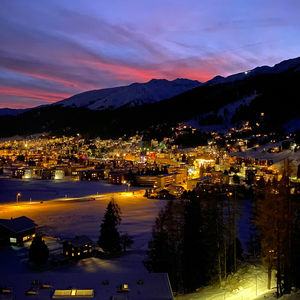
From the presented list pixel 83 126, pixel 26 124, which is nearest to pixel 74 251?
pixel 83 126

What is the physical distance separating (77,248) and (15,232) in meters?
3.94

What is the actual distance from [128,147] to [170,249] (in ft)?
258

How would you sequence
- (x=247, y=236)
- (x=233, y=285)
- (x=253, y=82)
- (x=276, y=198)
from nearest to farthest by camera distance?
(x=276, y=198) < (x=233, y=285) < (x=247, y=236) < (x=253, y=82)

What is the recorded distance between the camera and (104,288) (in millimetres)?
8172

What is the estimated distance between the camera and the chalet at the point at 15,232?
15.4 meters

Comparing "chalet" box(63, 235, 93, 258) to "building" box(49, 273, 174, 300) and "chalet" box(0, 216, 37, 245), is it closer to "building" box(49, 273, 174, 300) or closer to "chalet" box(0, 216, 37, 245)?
"chalet" box(0, 216, 37, 245)

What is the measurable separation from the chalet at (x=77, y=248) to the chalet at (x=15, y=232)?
3264 millimetres

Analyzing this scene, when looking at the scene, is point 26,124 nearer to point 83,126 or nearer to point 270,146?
point 83,126

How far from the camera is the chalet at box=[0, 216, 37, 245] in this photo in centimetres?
1535

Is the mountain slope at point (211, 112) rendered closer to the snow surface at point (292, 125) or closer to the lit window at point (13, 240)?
the snow surface at point (292, 125)

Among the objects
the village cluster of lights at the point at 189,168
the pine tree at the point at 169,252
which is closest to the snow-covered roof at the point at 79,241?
the pine tree at the point at 169,252

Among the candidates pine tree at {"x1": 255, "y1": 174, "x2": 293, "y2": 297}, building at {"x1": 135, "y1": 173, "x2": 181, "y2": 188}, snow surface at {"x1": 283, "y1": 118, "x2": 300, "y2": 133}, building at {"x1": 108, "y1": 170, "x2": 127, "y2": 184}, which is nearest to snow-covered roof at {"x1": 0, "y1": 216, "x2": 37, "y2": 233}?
pine tree at {"x1": 255, "y1": 174, "x2": 293, "y2": 297}

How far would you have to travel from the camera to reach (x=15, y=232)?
15.3 metres

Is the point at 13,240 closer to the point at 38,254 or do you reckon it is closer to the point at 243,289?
the point at 38,254
